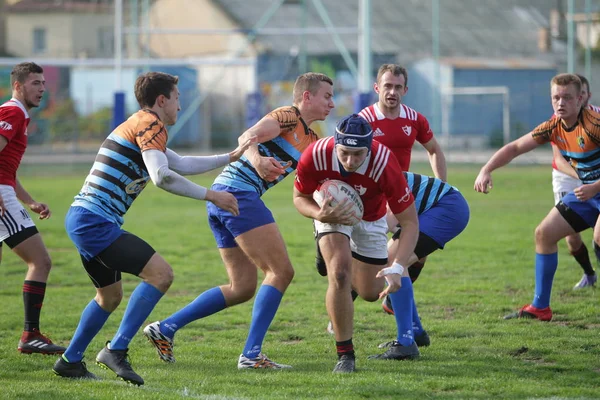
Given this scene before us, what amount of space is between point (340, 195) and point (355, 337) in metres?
1.87

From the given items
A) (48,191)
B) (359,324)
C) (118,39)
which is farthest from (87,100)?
(359,324)

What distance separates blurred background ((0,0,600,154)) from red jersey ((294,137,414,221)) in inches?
1089

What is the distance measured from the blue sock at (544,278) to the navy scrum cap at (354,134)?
10.4 feet

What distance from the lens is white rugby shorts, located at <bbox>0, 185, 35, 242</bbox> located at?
24.2 ft

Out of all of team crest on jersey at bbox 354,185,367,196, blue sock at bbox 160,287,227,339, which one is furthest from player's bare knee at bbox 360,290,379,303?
blue sock at bbox 160,287,227,339

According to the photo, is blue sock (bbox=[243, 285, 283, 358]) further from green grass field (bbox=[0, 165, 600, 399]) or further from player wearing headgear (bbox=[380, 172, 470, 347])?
player wearing headgear (bbox=[380, 172, 470, 347])

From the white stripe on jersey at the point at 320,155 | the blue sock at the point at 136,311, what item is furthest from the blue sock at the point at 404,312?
the blue sock at the point at 136,311

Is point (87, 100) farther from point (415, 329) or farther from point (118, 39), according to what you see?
point (415, 329)

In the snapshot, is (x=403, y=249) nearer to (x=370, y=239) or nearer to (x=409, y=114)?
(x=370, y=239)

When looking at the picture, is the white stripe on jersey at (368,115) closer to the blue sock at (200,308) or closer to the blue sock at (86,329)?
the blue sock at (200,308)

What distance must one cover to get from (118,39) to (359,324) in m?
23.3

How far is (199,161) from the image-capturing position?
21.0 ft

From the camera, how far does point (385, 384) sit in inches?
232

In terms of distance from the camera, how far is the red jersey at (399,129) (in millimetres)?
8125
